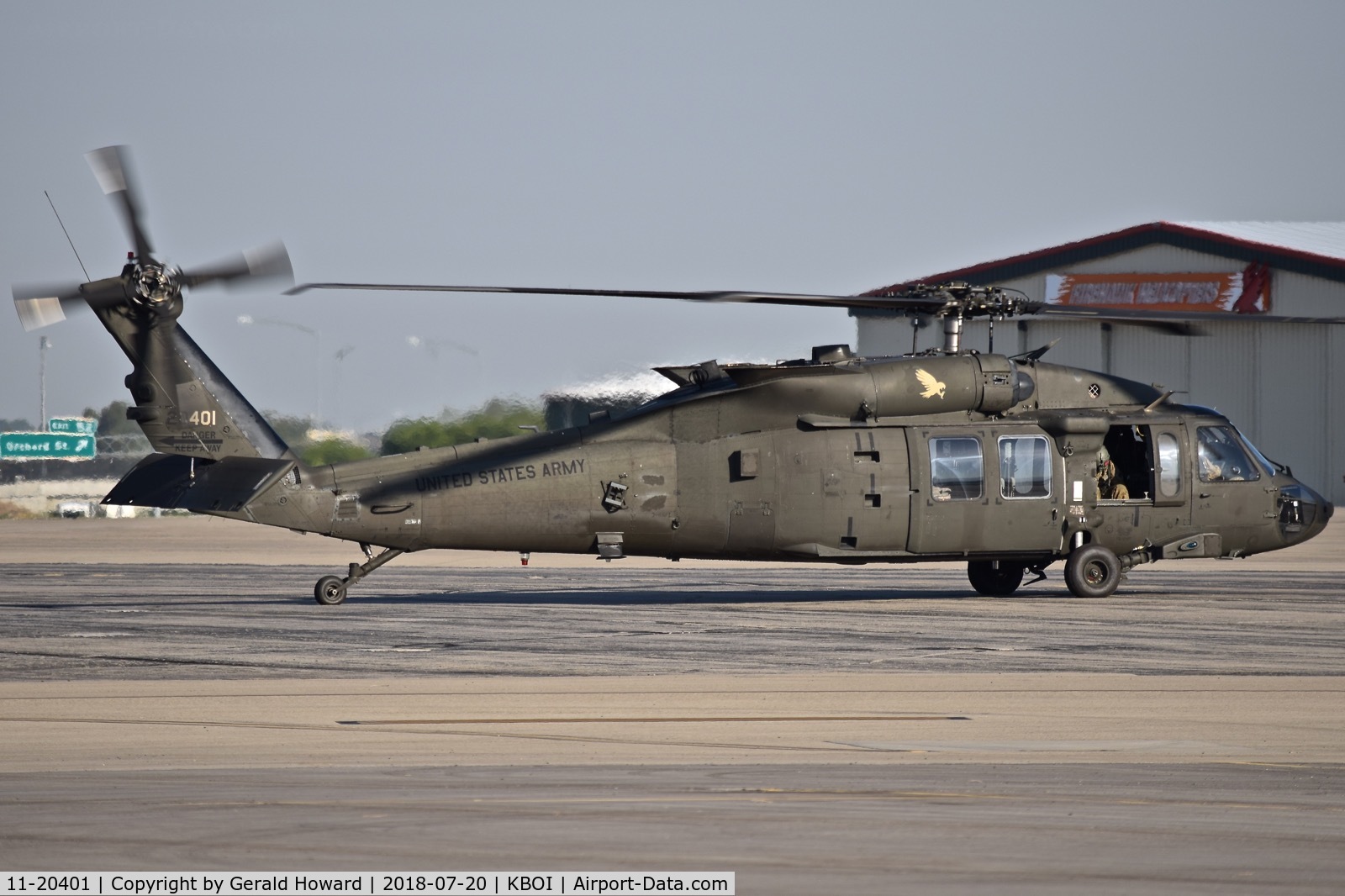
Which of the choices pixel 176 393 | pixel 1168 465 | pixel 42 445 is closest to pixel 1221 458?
pixel 1168 465

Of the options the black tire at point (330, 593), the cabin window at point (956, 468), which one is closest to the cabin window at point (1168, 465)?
the cabin window at point (956, 468)

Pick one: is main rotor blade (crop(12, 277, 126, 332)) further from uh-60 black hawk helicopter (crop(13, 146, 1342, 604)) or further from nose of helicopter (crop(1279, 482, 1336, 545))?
nose of helicopter (crop(1279, 482, 1336, 545))

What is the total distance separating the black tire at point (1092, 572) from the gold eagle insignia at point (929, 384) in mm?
3356

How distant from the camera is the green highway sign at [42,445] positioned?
84.6 m

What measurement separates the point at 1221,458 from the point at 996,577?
399 cm

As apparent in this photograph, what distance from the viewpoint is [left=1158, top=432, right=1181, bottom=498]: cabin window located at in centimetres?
2422

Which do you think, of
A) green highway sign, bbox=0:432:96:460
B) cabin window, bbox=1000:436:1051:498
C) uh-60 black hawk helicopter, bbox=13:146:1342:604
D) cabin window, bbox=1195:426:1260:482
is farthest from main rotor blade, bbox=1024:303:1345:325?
green highway sign, bbox=0:432:96:460

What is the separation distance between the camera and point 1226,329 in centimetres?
6019

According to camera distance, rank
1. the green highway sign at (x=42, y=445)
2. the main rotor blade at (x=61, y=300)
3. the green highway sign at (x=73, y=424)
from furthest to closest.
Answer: the green highway sign at (x=73, y=424) → the green highway sign at (x=42, y=445) → the main rotor blade at (x=61, y=300)
